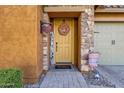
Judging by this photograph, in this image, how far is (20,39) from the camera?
7871mm

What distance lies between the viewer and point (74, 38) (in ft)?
41.6

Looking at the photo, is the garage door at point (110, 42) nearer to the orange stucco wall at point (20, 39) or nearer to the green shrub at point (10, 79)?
the orange stucco wall at point (20, 39)

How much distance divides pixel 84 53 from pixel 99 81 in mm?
2198

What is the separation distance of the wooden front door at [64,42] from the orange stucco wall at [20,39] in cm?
481

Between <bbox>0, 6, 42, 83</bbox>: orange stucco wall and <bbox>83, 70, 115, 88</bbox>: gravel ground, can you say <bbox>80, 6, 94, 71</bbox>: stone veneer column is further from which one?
<bbox>0, 6, 42, 83</bbox>: orange stucco wall

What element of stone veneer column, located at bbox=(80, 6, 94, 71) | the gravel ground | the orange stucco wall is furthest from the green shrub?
stone veneer column, located at bbox=(80, 6, 94, 71)

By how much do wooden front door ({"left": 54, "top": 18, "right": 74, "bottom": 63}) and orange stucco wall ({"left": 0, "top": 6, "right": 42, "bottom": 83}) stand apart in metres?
4.81

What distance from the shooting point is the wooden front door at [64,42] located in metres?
12.6

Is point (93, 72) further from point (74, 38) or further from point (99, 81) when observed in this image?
point (74, 38)

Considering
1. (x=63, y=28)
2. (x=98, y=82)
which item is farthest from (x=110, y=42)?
(x=98, y=82)

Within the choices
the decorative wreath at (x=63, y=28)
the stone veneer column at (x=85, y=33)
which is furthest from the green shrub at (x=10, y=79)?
the decorative wreath at (x=63, y=28)

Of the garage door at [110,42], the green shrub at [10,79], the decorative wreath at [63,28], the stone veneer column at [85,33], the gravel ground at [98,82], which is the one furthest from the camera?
the garage door at [110,42]
